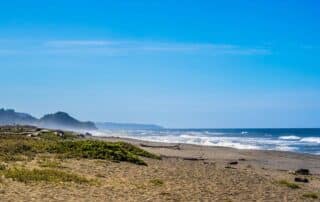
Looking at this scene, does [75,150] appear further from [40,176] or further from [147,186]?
[147,186]

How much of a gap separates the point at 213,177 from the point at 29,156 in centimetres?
1009

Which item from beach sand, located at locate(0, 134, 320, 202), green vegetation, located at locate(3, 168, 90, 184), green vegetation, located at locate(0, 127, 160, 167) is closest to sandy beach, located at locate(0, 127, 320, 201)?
beach sand, located at locate(0, 134, 320, 202)

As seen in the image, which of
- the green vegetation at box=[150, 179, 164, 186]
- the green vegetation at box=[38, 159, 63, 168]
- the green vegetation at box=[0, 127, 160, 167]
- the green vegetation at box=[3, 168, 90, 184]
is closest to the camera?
the green vegetation at box=[3, 168, 90, 184]

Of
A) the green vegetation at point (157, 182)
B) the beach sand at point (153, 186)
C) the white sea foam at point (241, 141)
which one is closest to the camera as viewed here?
the beach sand at point (153, 186)

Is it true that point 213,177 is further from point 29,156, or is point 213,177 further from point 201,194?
point 29,156

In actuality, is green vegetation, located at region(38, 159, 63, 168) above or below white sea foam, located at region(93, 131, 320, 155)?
below

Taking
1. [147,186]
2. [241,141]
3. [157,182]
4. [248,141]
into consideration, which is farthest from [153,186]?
[248,141]

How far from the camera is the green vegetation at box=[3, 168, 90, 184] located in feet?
70.6

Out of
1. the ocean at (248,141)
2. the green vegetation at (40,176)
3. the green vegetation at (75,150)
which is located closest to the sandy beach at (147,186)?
the green vegetation at (40,176)

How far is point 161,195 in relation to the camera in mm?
20672

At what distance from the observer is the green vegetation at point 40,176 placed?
70.6 feet

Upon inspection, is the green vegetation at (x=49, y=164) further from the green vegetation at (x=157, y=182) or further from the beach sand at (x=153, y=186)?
the green vegetation at (x=157, y=182)

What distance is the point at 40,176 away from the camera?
22.0m

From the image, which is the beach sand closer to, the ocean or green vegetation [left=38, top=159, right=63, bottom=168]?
green vegetation [left=38, top=159, right=63, bottom=168]
